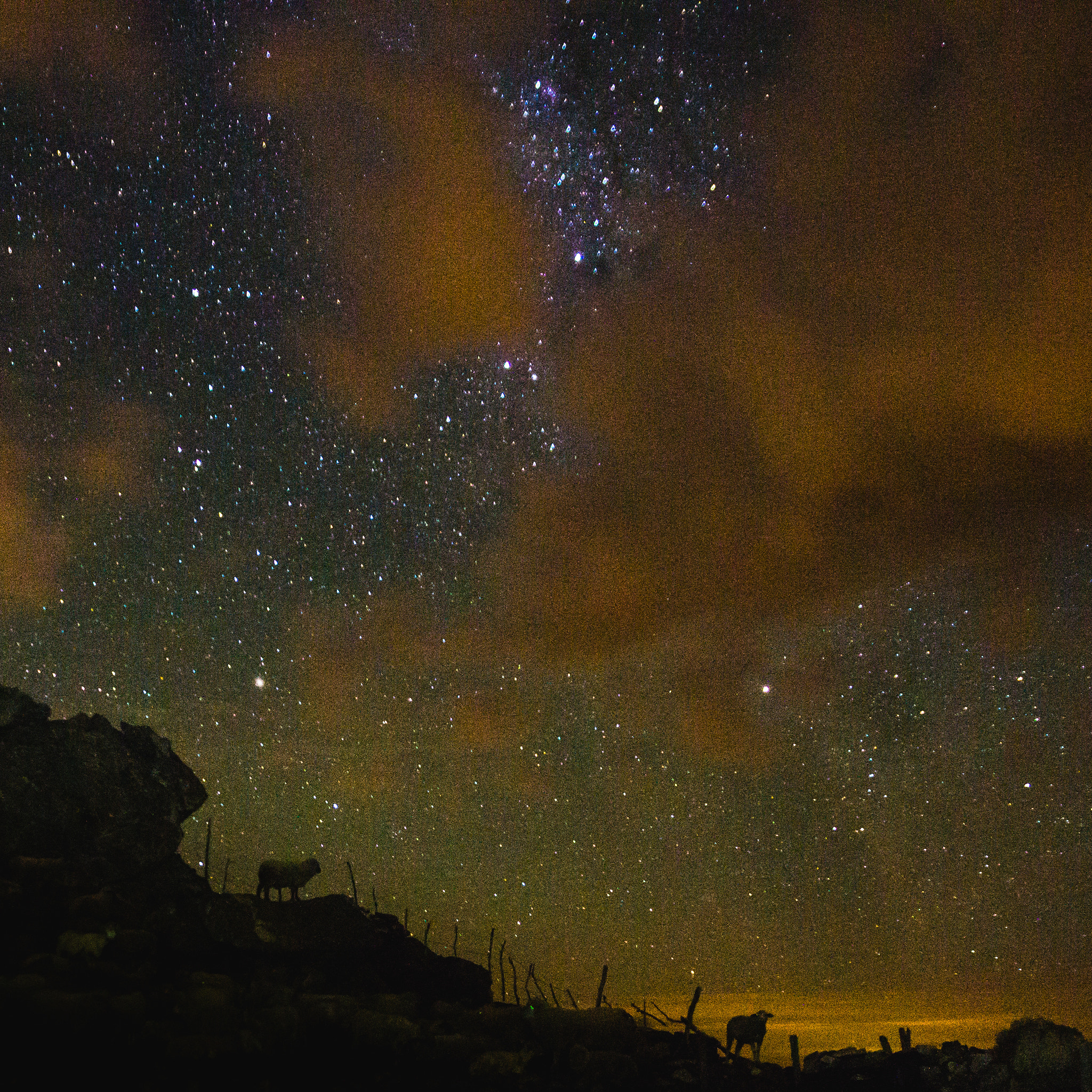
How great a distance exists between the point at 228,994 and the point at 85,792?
14.6 m

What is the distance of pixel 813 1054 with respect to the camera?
31031 mm

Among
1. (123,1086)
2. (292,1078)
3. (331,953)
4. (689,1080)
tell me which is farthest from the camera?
(331,953)

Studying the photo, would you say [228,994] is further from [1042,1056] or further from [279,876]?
[1042,1056]

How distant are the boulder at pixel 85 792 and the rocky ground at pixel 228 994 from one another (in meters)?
0.05

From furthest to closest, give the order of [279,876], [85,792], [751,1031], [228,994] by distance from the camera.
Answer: [279,876] < [751,1031] < [85,792] < [228,994]

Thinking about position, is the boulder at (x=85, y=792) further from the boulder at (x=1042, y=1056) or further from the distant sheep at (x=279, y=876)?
the boulder at (x=1042, y=1056)

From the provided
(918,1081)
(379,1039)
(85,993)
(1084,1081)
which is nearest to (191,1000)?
(85,993)

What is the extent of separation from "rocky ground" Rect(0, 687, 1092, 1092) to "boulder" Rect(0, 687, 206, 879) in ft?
0.17

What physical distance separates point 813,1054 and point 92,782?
26596 millimetres

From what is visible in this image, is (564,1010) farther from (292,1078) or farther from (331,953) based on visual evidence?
(292,1078)

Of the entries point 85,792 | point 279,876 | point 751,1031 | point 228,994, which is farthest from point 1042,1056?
point 85,792

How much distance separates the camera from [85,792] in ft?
100

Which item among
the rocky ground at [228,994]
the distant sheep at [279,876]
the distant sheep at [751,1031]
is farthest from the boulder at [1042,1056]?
the distant sheep at [279,876]

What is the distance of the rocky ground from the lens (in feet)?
52.0
